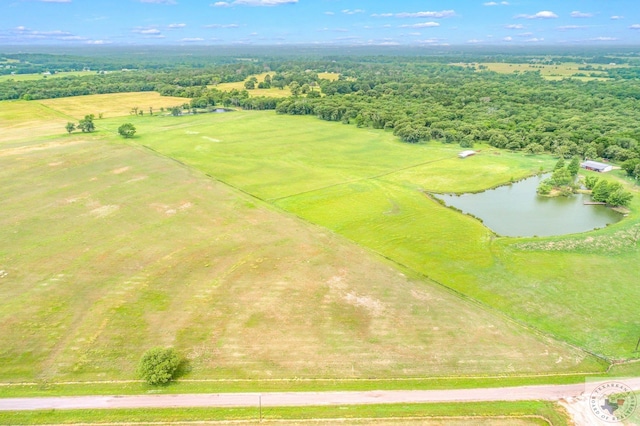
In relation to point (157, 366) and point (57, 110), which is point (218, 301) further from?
point (57, 110)

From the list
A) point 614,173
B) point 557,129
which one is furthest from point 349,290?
point 557,129

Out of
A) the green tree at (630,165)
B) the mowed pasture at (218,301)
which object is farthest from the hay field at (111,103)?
the green tree at (630,165)

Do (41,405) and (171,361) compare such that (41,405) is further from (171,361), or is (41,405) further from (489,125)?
(489,125)

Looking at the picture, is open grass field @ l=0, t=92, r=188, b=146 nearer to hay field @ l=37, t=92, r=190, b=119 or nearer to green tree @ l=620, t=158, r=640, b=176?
hay field @ l=37, t=92, r=190, b=119

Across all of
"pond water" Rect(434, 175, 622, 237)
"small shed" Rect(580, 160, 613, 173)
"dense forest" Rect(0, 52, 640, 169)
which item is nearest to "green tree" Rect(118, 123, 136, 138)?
"dense forest" Rect(0, 52, 640, 169)

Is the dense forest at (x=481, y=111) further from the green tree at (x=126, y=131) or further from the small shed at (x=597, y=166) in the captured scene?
the green tree at (x=126, y=131)
